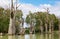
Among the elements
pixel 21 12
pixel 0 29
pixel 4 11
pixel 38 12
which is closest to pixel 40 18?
pixel 38 12

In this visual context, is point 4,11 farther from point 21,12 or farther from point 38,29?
point 38,29

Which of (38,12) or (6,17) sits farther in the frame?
(38,12)

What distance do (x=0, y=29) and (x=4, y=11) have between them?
20.4 ft

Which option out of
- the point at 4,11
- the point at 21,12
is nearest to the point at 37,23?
the point at 21,12

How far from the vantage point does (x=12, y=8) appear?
107ft

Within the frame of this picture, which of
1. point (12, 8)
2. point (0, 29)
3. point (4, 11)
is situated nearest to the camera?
point (12, 8)

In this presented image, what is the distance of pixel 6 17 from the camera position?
4450 centimetres

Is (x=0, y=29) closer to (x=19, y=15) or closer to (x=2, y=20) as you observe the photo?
(x=2, y=20)

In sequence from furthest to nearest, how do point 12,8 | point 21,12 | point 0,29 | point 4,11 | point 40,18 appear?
point 40,18
point 21,12
point 4,11
point 0,29
point 12,8

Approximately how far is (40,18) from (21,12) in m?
12.4

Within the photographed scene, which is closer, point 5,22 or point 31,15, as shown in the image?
point 5,22

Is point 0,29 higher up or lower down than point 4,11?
lower down

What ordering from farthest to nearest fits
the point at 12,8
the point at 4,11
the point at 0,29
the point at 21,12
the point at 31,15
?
the point at 31,15 < the point at 21,12 < the point at 4,11 < the point at 0,29 < the point at 12,8

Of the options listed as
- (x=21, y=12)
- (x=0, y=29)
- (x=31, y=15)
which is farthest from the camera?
(x=31, y=15)
